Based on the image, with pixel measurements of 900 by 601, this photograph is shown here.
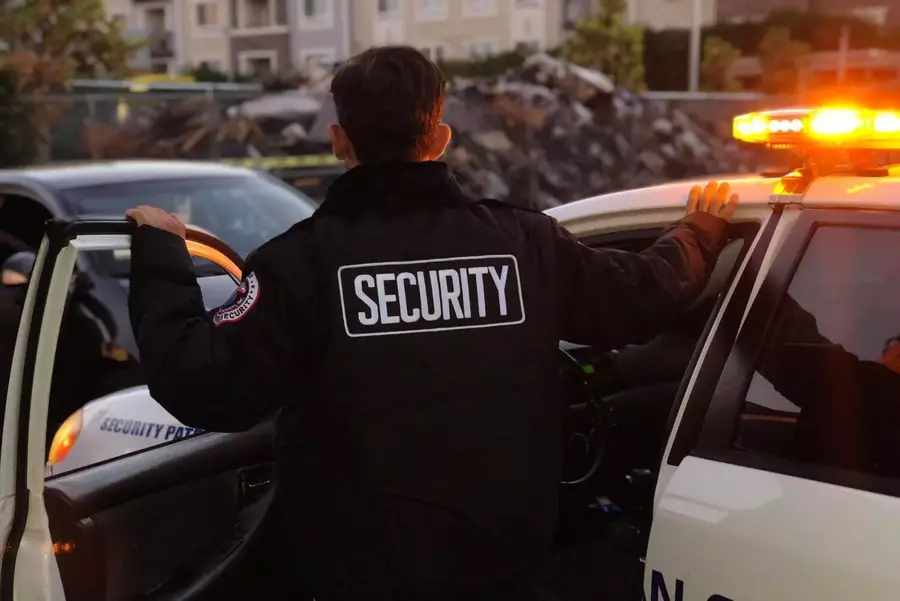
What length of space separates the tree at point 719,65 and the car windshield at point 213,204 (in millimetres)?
20019

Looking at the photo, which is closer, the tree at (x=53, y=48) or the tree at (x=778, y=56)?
the tree at (x=53, y=48)

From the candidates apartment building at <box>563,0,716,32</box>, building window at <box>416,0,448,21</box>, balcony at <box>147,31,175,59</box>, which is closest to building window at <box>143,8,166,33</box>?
balcony at <box>147,31,175,59</box>

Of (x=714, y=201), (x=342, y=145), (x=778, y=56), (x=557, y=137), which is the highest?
(x=778, y=56)

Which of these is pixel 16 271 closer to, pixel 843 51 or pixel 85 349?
pixel 85 349

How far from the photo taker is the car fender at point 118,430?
2883mm

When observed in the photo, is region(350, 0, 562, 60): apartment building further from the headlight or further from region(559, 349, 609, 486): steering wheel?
region(559, 349, 609, 486): steering wheel

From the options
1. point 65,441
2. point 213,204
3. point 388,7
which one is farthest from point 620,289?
point 388,7

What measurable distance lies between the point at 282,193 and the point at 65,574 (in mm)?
4540

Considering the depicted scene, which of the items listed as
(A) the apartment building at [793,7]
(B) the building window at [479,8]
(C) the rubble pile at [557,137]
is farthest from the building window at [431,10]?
(C) the rubble pile at [557,137]

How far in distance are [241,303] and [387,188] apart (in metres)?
0.29

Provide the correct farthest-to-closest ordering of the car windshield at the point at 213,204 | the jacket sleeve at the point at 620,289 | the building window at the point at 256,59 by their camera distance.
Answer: the building window at the point at 256,59, the car windshield at the point at 213,204, the jacket sleeve at the point at 620,289

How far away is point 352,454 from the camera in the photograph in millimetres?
1609

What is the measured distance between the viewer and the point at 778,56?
948 inches

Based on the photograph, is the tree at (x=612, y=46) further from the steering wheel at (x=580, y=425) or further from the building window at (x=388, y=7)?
the steering wheel at (x=580, y=425)
